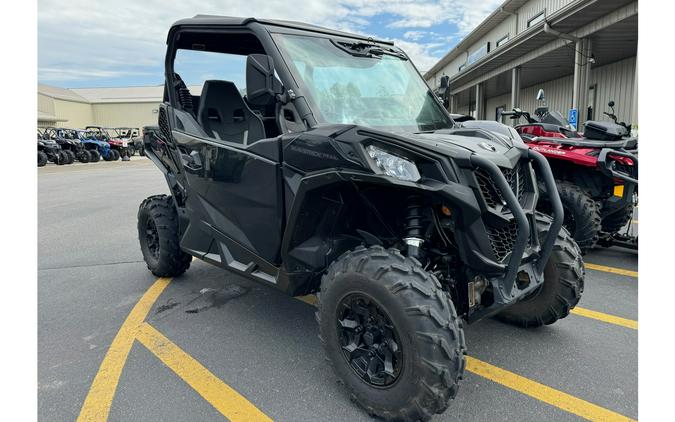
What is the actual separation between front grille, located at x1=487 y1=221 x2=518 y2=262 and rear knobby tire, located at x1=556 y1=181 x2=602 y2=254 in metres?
2.72

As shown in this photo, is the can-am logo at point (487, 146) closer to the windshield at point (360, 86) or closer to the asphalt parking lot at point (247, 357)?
the windshield at point (360, 86)

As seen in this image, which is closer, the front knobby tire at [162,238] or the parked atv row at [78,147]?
the front knobby tire at [162,238]

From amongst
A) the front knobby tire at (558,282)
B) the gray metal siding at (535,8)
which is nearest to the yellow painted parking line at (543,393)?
the front knobby tire at (558,282)

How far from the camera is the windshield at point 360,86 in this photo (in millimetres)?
2869

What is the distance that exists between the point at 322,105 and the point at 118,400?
209 cm

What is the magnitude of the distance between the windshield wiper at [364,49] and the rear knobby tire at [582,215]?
2.65 meters

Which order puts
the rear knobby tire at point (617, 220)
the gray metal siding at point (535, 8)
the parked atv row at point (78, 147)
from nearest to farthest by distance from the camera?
the rear knobby tire at point (617, 220) → the gray metal siding at point (535, 8) → the parked atv row at point (78, 147)

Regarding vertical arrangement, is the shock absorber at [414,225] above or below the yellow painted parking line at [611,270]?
above

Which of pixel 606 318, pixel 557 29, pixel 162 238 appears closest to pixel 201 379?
pixel 162 238

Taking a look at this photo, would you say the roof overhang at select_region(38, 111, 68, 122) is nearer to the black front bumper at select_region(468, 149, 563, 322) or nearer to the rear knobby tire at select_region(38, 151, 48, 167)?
the rear knobby tire at select_region(38, 151, 48, 167)

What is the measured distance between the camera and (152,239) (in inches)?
189

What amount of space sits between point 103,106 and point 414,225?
3100 inches

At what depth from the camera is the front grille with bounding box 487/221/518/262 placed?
247 cm

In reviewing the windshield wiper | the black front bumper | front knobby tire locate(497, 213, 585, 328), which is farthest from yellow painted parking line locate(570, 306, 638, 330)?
the windshield wiper
